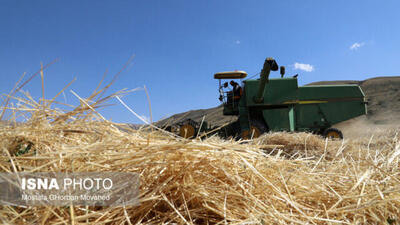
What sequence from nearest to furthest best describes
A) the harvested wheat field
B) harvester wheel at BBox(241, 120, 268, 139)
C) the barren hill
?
the harvested wheat field < harvester wheel at BBox(241, 120, 268, 139) < the barren hill

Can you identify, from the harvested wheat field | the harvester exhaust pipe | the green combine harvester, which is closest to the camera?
the harvested wheat field

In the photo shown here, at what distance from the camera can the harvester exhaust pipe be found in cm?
579

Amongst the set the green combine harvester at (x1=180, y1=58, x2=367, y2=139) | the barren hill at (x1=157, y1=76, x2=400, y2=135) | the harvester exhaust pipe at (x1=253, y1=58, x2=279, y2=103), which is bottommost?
the barren hill at (x1=157, y1=76, x2=400, y2=135)

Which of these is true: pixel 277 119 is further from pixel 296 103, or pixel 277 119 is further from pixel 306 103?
pixel 306 103

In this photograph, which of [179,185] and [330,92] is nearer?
[179,185]

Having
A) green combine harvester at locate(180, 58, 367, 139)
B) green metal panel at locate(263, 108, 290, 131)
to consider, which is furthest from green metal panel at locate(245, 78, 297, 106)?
green metal panel at locate(263, 108, 290, 131)

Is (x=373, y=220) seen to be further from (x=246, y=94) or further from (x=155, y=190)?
(x=246, y=94)

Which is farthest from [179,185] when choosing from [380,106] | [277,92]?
[380,106]

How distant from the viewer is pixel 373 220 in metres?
0.67

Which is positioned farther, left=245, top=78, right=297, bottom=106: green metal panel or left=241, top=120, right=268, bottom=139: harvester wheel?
left=245, top=78, right=297, bottom=106: green metal panel

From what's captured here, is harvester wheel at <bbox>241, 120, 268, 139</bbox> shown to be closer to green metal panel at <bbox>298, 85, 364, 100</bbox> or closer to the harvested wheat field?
green metal panel at <bbox>298, 85, 364, 100</bbox>

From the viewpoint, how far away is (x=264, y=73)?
20.0 ft

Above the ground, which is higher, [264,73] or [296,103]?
[264,73]

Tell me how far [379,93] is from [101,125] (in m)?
24.8
